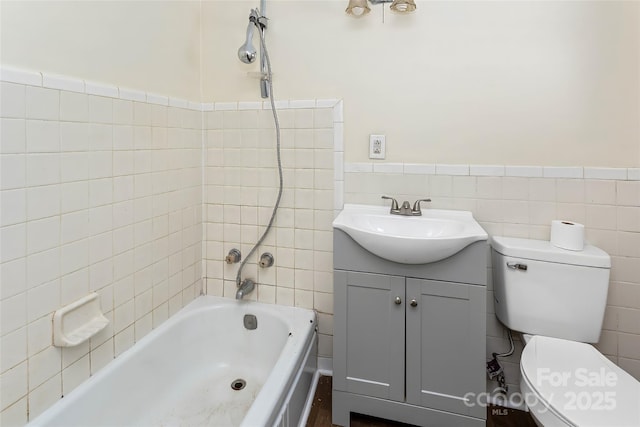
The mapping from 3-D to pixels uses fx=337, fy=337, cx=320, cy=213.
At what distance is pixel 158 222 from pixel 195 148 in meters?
0.48

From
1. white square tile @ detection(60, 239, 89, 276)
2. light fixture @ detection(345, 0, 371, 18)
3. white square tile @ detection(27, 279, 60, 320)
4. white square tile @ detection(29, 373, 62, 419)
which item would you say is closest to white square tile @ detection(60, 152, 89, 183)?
white square tile @ detection(60, 239, 89, 276)

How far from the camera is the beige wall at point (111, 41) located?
39.6 inches

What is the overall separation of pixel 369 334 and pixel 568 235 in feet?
2.97

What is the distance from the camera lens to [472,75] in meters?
1.53

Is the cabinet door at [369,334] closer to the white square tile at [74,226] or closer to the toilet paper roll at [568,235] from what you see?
the toilet paper roll at [568,235]

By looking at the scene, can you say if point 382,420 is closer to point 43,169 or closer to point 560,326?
point 560,326

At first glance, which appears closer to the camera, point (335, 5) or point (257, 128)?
point (335, 5)

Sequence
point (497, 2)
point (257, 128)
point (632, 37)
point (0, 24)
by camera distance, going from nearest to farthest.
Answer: point (0, 24)
point (632, 37)
point (497, 2)
point (257, 128)

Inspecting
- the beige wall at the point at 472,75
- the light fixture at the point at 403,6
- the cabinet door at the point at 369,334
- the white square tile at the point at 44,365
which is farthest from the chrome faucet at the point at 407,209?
the white square tile at the point at 44,365

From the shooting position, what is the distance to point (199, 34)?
1837 mm

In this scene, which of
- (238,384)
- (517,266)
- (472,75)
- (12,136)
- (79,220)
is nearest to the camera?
(12,136)

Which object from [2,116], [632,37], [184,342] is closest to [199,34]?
[2,116]

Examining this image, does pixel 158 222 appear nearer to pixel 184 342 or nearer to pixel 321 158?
pixel 184 342

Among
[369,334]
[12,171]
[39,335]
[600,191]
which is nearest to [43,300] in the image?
[39,335]
